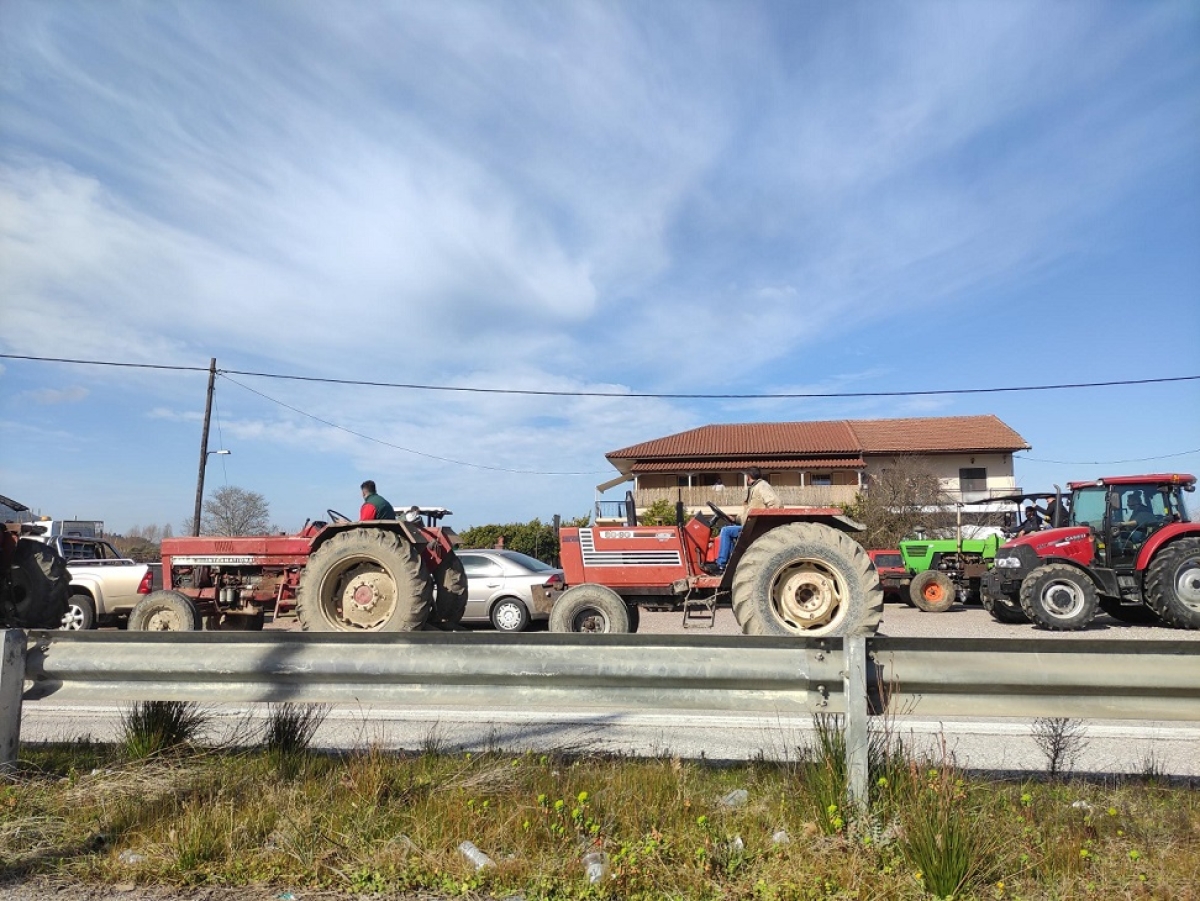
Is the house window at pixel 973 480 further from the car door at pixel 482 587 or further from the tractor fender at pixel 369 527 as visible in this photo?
the tractor fender at pixel 369 527

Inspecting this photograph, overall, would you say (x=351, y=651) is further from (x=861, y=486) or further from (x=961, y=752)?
(x=861, y=486)

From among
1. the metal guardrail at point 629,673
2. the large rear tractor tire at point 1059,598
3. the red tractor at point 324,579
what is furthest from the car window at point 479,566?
the metal guardrail at point 629,673

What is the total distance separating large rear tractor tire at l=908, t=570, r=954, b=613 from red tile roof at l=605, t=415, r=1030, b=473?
69.9 ft

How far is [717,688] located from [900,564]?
48.8 ft

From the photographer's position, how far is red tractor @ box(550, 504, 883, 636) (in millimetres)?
7215

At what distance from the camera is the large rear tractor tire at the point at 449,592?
27.2 ft

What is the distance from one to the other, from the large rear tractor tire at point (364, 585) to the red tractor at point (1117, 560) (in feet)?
29.7

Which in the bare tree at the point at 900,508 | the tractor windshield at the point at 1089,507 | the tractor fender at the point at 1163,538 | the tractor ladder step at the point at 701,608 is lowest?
Result: the tractor ladder step at the point at 701,608

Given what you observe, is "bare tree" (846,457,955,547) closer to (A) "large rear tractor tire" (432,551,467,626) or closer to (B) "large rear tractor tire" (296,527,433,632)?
(A) "large rear tractor tire" (432,551,467,626)

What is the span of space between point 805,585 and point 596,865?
16.3 feet

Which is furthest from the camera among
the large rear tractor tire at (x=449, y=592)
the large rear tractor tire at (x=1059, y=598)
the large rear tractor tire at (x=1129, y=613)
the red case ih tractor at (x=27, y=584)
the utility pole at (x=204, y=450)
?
the utility pole at (x=204, y=450)

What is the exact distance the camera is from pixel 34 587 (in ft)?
25.3

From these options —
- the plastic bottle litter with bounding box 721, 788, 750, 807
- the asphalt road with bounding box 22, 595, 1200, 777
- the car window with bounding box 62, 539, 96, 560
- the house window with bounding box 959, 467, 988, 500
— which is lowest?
the asphalt road with bounding box 22, 595, 1200, 777

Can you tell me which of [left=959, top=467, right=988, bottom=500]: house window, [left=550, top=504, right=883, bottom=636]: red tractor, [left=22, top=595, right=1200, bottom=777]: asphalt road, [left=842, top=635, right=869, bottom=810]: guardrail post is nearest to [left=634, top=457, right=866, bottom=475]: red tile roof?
[left=959, top=467, right=988, bottom=500]: house window
